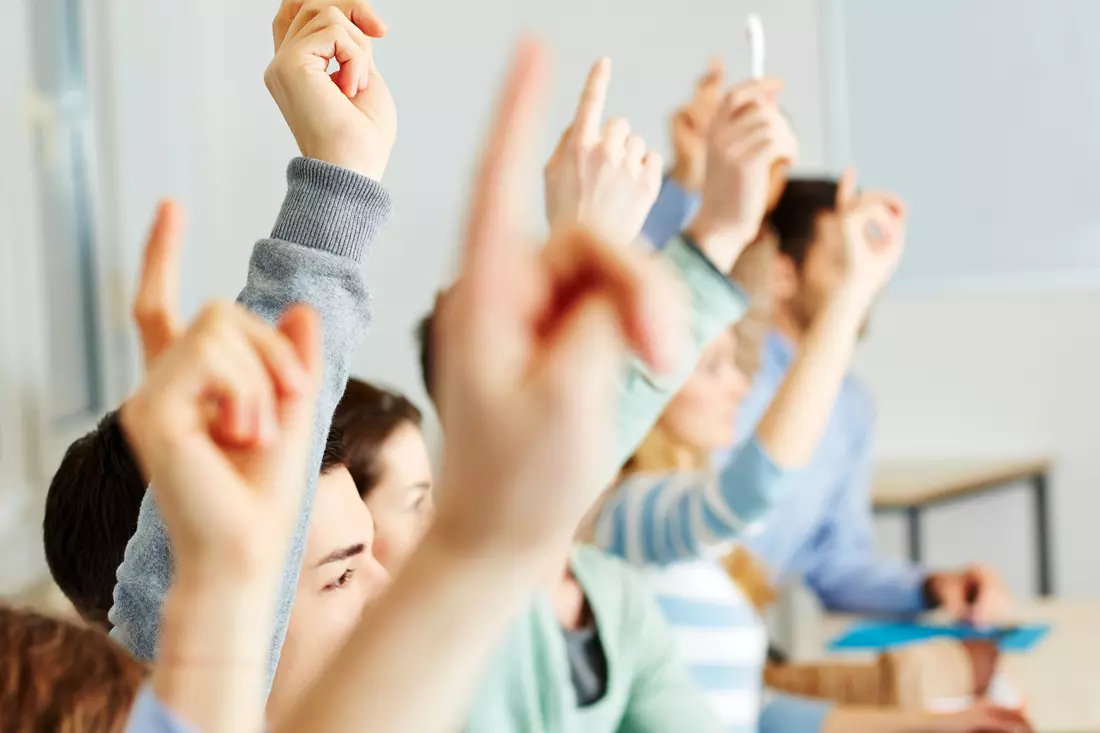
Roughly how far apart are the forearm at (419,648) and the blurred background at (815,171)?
0.94m

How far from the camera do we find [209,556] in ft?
0.92

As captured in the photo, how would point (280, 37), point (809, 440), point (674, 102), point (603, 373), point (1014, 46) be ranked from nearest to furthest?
point (603, 373) → point (280, 37) → point (809, 440) → point (674, 102) → point (1014, 46)

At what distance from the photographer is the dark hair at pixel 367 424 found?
0.78 m

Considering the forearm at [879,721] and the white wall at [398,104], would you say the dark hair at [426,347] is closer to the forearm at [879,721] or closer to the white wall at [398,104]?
the white wall at [398,104]

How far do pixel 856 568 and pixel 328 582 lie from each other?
1.20m

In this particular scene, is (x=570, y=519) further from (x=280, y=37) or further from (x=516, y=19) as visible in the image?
(x=516, y=19)

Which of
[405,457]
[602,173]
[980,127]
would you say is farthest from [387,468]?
[980,127]

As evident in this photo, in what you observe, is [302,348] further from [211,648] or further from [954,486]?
[954,486]

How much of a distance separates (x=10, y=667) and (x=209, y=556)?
→ 4.8 inches

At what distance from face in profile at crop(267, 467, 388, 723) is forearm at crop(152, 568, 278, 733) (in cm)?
32

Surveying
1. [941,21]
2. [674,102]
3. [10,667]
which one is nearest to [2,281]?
[10,667]

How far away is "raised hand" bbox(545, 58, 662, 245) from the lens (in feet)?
2.01

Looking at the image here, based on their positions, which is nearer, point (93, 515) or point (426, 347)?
point (93, 515)

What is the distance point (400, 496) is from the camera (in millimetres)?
812
